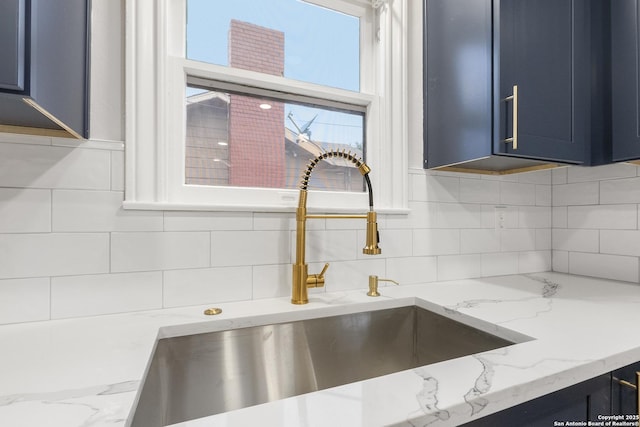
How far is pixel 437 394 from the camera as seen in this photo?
50cm

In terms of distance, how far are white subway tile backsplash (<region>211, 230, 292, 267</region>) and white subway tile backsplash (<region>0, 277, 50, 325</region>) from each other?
426 millimetres

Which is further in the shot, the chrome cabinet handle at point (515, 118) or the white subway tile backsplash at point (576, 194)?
the white subway tile backsplash at point (576, 194)

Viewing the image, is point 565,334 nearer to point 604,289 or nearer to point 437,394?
point 437,394

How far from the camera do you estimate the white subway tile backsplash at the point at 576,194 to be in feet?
4.89

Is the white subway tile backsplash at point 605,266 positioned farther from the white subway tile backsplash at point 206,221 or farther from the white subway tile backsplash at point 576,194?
the white subway tile backsplash at point 206,221

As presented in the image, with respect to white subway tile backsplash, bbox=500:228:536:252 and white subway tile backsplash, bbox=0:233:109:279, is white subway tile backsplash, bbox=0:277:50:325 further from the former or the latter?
white subway tile backsplash, bbox=500:228:536:252

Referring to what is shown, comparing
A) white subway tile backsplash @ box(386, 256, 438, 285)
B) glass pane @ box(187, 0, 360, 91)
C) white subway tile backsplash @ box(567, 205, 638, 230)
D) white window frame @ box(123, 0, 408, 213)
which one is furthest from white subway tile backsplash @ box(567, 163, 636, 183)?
glass pane @ box(187, 0, 360, 91)

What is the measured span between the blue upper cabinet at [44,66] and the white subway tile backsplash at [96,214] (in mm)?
166

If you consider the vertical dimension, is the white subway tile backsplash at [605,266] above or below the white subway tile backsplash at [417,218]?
below

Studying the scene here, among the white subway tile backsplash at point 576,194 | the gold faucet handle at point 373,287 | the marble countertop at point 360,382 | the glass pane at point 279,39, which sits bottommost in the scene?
the marble countertop at point 360,382

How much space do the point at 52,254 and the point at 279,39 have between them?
1.01 meters

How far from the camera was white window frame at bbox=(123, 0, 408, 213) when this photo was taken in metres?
0.91

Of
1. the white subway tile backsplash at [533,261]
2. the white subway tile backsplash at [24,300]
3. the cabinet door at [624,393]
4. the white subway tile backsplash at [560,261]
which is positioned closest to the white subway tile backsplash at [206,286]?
the white subway tile backsplash at [24,300]

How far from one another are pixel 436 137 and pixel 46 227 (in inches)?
51.7
